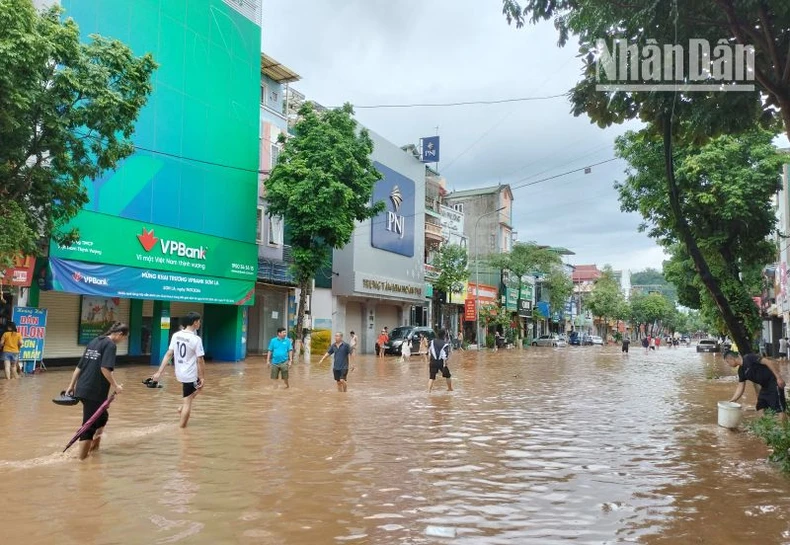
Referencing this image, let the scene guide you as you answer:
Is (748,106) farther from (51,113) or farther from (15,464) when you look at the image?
(51,113)

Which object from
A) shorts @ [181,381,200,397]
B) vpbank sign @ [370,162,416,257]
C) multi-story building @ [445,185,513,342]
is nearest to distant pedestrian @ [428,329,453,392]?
shorts @ [181,381,200,397]

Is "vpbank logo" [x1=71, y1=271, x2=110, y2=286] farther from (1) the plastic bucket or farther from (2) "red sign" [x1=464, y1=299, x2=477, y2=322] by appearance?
(2) "red sign" [x1=464, y1=299, x2=477, y2=322]

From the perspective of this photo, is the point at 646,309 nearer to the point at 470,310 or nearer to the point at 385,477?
the point at 470,310

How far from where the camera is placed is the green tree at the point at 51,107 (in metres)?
13.4

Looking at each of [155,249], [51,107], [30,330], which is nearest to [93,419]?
[51,107]

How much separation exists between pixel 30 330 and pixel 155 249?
17.9 ft

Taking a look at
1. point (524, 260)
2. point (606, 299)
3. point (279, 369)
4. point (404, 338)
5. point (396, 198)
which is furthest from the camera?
point (606, 299)

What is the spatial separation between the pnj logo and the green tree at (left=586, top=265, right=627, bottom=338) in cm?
5224

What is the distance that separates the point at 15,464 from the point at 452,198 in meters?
62.3

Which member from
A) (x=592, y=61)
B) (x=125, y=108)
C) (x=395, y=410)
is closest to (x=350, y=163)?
(x=125, y=108)

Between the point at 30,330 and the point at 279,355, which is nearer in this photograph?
the point at 279,355

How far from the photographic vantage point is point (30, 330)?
1886 cm

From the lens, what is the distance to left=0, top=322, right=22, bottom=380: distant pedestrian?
56.0ft

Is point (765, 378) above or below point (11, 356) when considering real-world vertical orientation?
above
